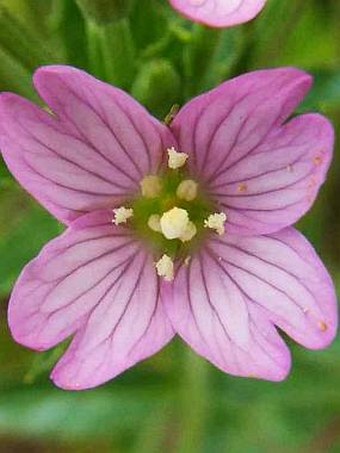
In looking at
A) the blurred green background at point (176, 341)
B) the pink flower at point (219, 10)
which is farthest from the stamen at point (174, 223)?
the pink flower at point (219, 10)

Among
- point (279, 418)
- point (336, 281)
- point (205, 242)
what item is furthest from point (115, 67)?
point (279, 418)

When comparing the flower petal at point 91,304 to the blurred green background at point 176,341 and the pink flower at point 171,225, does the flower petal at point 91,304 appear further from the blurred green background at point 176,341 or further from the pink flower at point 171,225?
the blurred green background at point 176,341

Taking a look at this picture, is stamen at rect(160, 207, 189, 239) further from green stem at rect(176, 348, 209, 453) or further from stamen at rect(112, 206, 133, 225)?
green stem at rect(176, 348, 209, 453)

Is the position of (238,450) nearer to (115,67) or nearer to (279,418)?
(279,418)

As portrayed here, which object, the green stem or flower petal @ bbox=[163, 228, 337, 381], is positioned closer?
flower petal @ bbox=[163, 228, 337, 381]

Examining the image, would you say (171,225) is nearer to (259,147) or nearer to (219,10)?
(259,147)

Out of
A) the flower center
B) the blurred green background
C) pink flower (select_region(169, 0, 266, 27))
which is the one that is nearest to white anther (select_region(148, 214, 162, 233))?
the flower center
